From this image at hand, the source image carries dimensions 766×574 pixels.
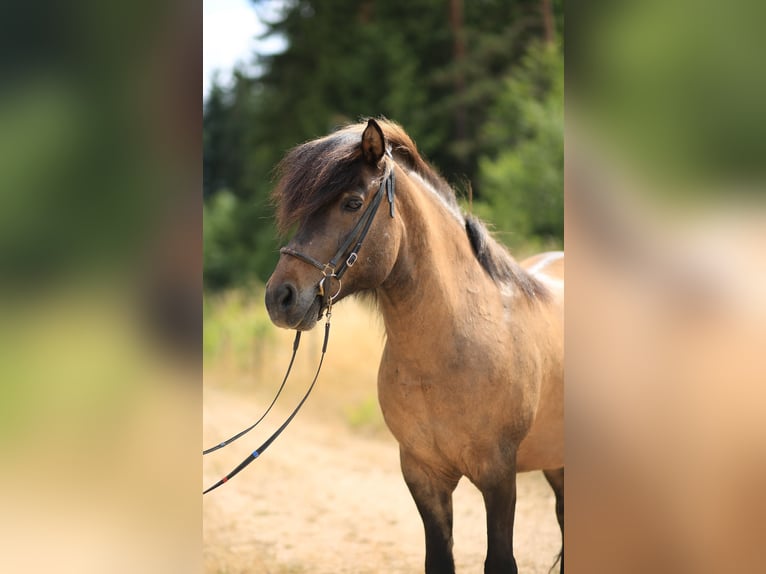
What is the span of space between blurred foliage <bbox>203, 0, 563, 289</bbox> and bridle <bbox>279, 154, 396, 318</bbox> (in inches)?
428

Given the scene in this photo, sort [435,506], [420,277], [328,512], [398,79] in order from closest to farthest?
[420,277] < [435,506] < [328,512] < [398,79]

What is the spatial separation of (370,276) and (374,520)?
11.9 ft

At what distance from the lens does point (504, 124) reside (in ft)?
46.2

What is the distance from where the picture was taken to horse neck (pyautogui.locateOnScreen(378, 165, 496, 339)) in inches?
110

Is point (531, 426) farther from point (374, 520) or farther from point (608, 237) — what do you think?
point (374, 520)

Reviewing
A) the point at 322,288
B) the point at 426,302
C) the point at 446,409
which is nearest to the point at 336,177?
the point at 322,288

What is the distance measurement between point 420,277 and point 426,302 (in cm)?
10

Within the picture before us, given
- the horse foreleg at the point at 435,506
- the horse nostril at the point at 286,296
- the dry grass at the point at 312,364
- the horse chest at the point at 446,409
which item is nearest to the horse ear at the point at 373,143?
the horse nostril at the point at 286,296

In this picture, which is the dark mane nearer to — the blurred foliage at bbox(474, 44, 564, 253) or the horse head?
the horse head

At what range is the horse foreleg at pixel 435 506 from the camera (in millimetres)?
3127

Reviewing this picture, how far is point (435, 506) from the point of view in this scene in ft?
10.3

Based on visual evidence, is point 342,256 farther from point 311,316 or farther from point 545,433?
point 545,433

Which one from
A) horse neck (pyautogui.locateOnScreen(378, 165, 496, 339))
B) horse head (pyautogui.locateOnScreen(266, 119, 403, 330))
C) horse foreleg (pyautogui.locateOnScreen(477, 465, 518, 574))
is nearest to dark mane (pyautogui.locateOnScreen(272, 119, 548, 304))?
horse head (pyautogui.locateOnScreen(266, 119, 403, 330))

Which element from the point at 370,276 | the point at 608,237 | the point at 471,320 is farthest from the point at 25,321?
the point at 471,320
